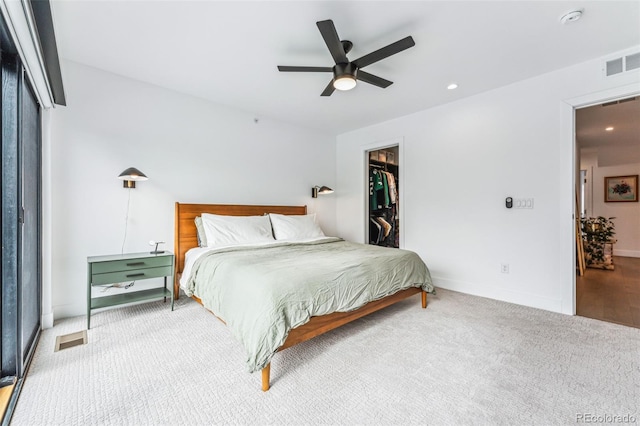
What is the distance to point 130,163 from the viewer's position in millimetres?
2953

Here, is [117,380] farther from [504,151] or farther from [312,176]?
[504,151]

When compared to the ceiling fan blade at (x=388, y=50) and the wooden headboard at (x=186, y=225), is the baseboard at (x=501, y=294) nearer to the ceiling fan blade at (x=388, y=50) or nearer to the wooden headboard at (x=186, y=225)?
the ceiling fan blade at (x=388, y=50)

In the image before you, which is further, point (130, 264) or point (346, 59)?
point (130, 264)

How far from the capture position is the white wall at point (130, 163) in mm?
2586

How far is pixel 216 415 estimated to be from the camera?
4.61ft

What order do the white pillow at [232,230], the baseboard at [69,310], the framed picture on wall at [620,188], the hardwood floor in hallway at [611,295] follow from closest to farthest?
1. the baseboard at [69,310]
2. the hardwood floor in hallway at [611,295]
3. the white pillow at [232,230]
4. the framed picture on wall at [620,188]

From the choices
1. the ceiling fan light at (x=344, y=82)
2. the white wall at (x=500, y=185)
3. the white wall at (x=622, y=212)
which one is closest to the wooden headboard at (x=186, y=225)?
the ceiling fan light at (x=344, y=82)

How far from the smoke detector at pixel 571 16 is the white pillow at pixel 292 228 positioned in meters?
3.19

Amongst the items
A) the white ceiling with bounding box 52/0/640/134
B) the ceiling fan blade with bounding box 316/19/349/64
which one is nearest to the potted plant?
the white ceiling with bounding box 52/0/640/134

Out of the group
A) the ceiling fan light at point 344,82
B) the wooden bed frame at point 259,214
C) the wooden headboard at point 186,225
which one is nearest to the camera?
the wooden bed frame at point 259,214

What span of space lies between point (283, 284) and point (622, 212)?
8.48 metres

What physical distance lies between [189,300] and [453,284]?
3433 mm

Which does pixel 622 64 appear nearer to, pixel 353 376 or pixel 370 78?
pixel 370 78

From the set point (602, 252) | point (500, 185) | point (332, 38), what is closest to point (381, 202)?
point (500, 185)
